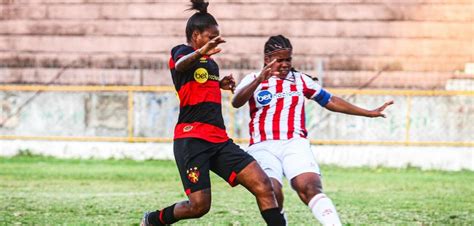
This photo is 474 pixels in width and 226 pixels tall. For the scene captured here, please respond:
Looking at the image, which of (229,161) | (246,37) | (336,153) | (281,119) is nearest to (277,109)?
(281,119)

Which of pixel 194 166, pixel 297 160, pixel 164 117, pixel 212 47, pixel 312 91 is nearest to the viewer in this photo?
pixel 212 47

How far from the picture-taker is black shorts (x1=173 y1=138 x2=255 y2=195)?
812 centimetres

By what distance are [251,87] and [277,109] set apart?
20.8 inches

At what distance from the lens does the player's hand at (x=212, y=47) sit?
7.55 meters

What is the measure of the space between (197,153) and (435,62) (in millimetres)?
16249

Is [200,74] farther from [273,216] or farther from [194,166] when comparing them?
[273,216]

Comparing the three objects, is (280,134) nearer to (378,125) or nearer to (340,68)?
(378,125)

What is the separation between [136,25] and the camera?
2472 centimetres

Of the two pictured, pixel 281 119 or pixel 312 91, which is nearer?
pixel 281 119

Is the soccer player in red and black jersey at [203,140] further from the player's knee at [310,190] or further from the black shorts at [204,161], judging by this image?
the player's knee at [310,190]

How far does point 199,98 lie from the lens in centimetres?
806

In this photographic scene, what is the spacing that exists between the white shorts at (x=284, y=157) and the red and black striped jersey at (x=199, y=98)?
0.68 meters

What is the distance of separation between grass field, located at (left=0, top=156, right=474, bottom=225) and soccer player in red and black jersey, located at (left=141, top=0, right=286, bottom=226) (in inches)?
91.9

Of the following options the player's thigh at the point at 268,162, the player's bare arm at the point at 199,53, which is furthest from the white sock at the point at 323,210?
the player's bare arm at the point at 199,53
